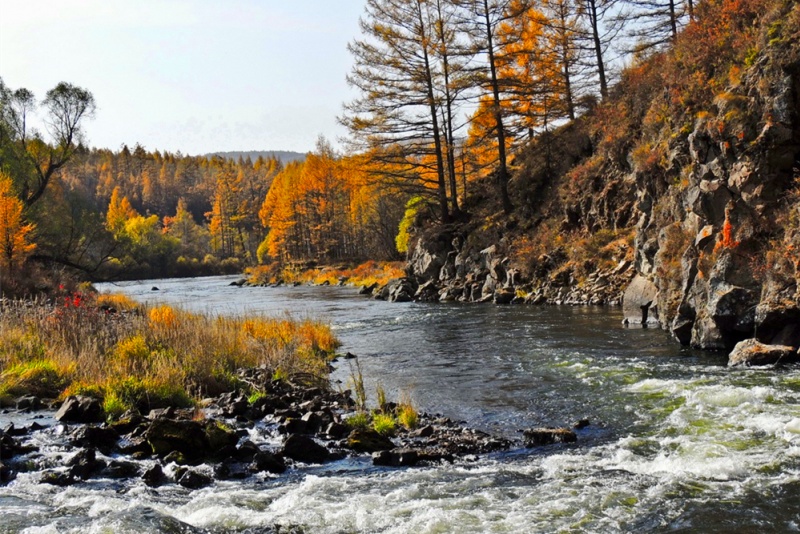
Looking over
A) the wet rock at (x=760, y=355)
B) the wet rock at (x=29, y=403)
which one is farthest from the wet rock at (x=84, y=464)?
the wet rock at (x=760, y=355)

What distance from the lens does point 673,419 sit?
29.9 feet

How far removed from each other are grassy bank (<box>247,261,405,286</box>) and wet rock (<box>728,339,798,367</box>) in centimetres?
2865

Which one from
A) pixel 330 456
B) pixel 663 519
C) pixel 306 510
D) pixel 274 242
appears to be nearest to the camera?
pixel 663 519

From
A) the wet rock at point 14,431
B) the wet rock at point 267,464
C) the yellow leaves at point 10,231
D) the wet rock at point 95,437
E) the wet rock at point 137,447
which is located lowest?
the wet rock at point 267,464

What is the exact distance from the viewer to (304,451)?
8430 mm

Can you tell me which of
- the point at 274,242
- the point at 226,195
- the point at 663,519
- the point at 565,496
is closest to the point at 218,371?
the point at 565,496

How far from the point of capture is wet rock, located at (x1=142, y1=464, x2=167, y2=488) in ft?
24.6

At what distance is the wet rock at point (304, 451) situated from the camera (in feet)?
27.5

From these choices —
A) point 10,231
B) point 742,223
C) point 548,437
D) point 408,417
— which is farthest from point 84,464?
point 10,231

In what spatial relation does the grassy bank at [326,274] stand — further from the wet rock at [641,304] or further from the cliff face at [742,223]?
the cliff face at [742,223]

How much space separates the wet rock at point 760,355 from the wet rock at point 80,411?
1116cm

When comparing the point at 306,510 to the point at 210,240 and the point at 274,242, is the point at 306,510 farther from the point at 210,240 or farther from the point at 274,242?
the point at 210,240

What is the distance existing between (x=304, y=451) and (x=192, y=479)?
151 centimetres

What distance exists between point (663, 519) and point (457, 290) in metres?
24.2
